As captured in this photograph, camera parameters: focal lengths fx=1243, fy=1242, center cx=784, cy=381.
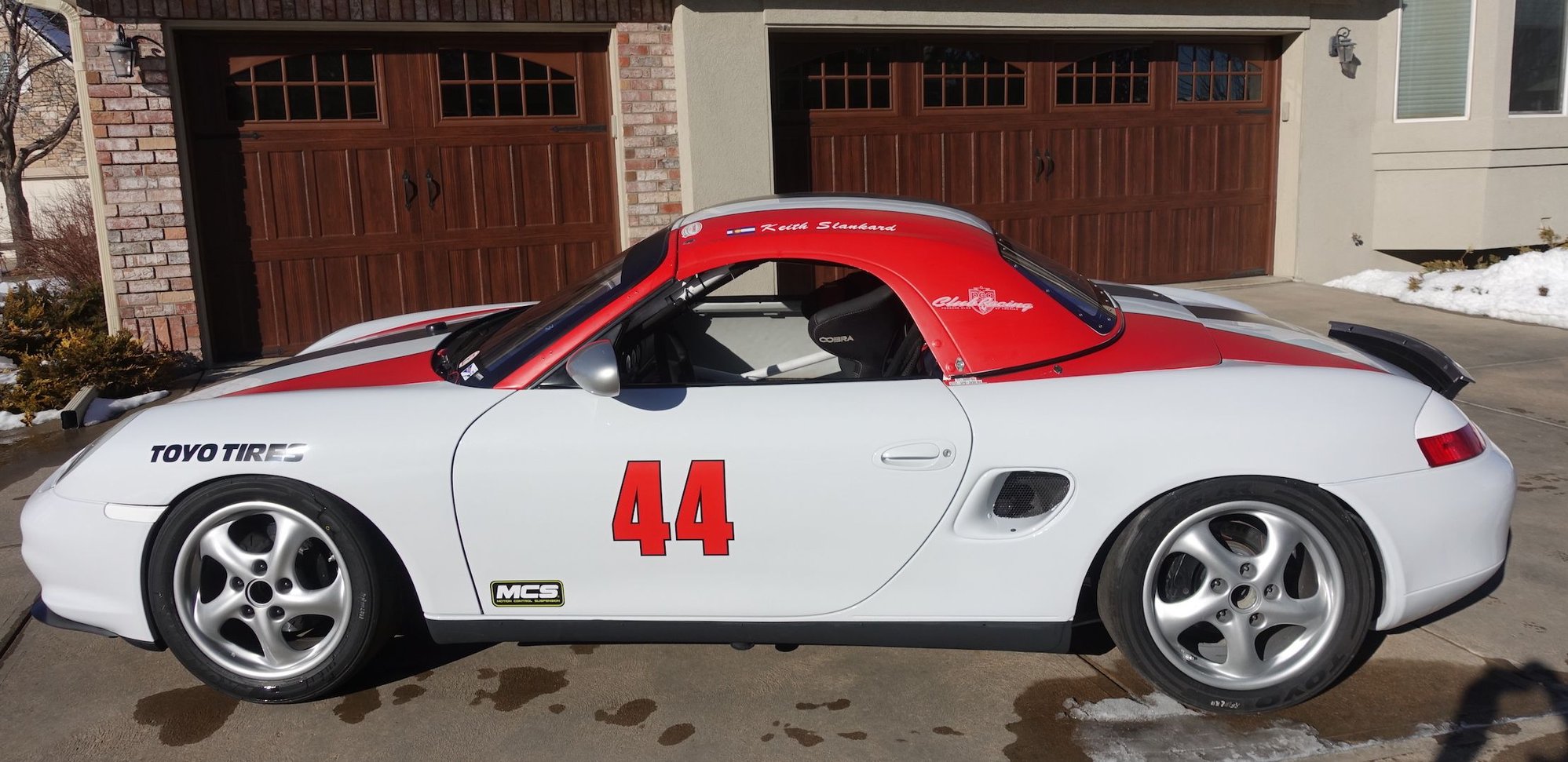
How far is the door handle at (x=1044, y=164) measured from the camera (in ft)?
33.8

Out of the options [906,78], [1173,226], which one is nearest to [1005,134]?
[906,78]

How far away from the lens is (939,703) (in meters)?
3.55

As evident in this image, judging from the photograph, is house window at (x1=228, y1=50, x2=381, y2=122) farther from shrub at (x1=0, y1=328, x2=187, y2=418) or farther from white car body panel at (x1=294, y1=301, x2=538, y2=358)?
white car body panel at (x1=294, y1=301, x2=538, y2=358)

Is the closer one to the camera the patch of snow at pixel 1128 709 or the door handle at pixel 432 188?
the patch of snow at pixel 1128 709

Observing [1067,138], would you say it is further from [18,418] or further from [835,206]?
[18,418]

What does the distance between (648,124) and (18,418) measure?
4.43 meters

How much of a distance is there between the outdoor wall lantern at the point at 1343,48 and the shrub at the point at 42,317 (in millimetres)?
Result: 9986

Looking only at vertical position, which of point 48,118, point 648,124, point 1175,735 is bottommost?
point 1175,735

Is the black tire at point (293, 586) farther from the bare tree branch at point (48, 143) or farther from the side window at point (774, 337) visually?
the bare tree branch at point (48, 143)

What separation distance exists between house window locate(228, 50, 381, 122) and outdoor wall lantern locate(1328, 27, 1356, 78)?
26.0 ft

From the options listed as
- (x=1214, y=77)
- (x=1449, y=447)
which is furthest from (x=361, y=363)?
(x=1214, y=77)

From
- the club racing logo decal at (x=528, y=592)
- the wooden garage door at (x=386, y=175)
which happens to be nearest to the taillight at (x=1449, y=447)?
the club racing logo decal at (x=528, y=592)

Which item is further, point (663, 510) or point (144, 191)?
point (144, 191)

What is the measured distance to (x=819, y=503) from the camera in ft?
11.0
